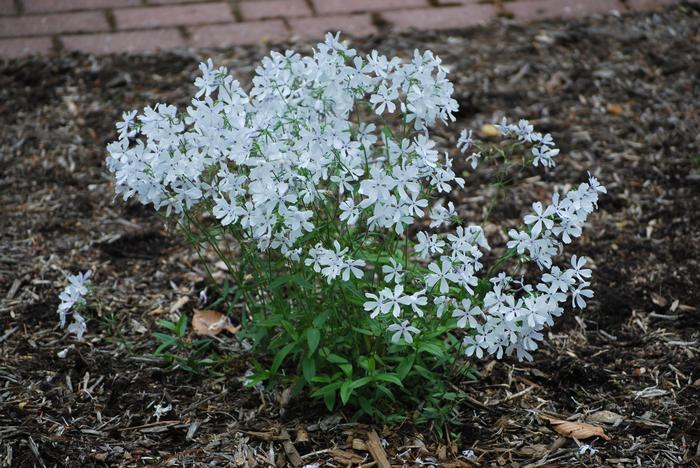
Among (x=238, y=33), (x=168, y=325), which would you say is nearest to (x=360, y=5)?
(x=238, y=33)

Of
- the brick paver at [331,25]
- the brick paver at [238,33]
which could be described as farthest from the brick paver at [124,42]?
the brick paver at [331,25]

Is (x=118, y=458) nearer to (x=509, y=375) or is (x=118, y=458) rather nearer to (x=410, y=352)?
(x=410, y=352)

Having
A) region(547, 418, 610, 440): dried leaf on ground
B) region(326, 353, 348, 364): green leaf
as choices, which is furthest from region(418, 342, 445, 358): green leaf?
region(547, 418, 610, 440): dried leaf on ground

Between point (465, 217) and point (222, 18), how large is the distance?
7.80 ft

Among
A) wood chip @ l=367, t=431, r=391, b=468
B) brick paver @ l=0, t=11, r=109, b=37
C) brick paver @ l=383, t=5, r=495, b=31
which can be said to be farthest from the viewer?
brick paver @ l=383, t=5, r=495, b=31

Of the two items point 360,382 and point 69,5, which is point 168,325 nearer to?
point 360,382

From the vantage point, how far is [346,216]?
91.7 inches

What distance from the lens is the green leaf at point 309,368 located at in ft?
8.52

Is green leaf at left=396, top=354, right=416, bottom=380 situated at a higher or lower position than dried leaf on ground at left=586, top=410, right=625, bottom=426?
higher

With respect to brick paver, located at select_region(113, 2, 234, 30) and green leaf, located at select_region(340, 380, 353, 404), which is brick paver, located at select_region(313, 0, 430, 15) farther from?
green leaf, located at select_region(340, 380, 353, 404)

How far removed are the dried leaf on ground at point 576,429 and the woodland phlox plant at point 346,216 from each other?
13.6 inches

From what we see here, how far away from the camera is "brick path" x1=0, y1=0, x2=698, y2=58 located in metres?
5.20

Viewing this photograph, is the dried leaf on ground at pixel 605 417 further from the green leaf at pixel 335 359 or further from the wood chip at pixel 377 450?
the green leaf at pixel 335 359

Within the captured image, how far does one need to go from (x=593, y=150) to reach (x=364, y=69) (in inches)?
82.1
